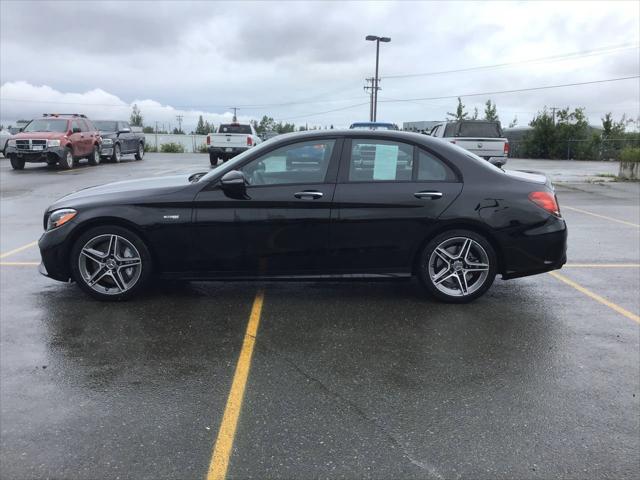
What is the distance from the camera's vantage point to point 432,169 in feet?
17.2

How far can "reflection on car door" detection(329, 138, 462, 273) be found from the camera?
201 inches

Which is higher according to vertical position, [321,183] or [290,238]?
[321,183]

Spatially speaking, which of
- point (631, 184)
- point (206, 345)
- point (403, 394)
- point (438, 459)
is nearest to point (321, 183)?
point (206, 345)

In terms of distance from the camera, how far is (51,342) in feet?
13.9

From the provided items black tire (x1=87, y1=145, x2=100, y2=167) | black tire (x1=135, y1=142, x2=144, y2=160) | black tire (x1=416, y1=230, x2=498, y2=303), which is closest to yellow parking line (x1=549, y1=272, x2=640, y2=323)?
black tire (x1=416, y1=230, x2=498, y2=303)

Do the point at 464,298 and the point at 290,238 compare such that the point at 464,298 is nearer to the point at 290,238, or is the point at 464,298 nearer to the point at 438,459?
the point at 290,238

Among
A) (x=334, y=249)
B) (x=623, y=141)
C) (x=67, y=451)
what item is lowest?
(x=67, y=451)

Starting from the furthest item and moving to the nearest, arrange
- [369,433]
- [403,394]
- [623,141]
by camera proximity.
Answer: [623,141] → [403,394] → [369,433]

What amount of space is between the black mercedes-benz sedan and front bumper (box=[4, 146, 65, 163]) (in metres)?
17.1

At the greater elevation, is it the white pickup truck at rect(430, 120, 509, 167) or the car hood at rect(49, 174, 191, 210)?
the white pickup truck at rect(430, 120, 509, 167)

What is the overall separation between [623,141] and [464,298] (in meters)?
43.3

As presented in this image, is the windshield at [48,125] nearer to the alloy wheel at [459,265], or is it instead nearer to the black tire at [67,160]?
the black tire at [67,160]

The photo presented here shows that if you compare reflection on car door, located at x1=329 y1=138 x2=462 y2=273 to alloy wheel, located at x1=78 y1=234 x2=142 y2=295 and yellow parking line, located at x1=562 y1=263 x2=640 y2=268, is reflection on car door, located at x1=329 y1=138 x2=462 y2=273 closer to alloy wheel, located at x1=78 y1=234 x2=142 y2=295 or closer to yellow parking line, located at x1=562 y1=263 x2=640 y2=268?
alloy wheel, located at x1=78 y1=234 x2=142 y2=295

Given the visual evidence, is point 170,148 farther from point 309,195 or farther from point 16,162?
point 309,195
